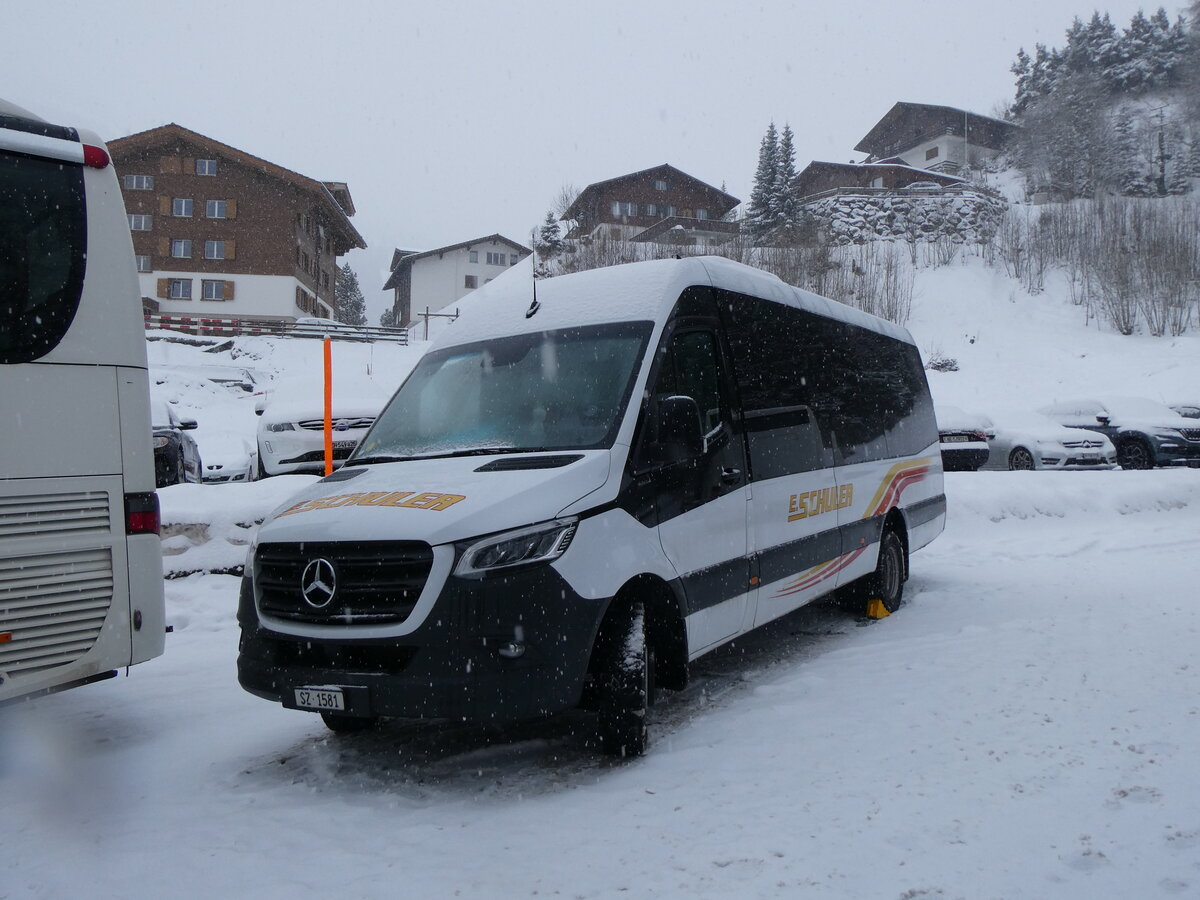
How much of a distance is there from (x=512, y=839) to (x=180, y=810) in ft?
4.85

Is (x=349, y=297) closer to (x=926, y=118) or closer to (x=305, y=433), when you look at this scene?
(x=926, y=118)

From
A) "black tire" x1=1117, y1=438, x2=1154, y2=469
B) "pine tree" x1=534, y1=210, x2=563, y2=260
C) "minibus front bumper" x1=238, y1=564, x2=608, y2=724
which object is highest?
"pine tree" x1=534, y1=210, x2=563, y2=260

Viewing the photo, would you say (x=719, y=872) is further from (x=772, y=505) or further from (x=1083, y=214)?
(x=1083, y=214)

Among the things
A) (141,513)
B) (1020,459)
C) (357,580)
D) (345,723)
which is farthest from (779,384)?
(1020,459)

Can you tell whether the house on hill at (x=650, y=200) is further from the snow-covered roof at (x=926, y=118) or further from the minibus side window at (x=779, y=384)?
the minibus side window at (x=779, y=384)

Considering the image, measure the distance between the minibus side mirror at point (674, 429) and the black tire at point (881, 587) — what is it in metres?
3.66

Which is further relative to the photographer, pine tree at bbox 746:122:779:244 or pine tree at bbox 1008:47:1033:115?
pine tree at bbox 1008:47:1033:115

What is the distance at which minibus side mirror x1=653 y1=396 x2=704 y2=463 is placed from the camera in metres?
4.52

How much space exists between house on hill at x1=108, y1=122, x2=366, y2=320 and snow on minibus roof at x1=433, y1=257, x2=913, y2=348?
1794 inches

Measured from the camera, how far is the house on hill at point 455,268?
69188 millimetres

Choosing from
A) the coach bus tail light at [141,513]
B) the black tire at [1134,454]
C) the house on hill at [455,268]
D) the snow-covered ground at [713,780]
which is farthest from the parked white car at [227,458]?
the house on hill at [455,268]

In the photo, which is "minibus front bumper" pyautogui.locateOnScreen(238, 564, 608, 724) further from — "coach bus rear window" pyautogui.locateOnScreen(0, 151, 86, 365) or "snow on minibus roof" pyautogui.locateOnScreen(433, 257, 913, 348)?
"coach bus rear window" pyautogui.locateOnScreen(0, 151, 86, 365)

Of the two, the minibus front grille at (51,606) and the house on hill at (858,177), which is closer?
the minibus front grille at (51,606)

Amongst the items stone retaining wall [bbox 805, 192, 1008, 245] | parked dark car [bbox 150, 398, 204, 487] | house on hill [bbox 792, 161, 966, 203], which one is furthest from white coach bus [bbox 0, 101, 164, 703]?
house on hill [bbox 792, 161, 966, 203]
